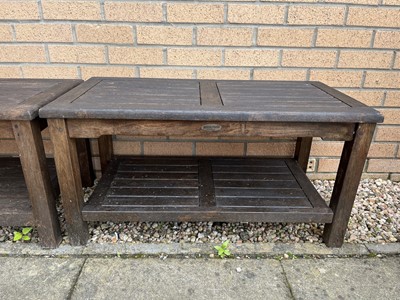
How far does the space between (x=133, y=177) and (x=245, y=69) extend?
1113mm

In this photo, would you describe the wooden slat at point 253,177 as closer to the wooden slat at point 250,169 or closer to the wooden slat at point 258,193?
the wooden slat at point 250,169

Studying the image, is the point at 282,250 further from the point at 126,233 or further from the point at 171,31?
the point at 171,31

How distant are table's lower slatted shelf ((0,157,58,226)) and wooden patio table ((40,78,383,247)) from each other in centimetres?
25

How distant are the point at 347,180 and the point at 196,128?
2.86 feet

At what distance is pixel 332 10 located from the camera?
6.94 ft

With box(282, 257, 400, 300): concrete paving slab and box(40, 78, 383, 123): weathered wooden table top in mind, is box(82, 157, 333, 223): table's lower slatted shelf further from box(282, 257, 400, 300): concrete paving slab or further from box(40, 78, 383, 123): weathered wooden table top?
box(40, 78, 383, 123): weathered wooden table top

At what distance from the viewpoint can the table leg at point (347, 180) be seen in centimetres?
155

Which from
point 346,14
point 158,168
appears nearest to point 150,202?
point 158,168

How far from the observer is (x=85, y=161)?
7.59ft

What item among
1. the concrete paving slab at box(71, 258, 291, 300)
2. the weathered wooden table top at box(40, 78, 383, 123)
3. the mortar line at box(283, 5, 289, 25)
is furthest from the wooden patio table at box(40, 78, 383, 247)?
the mortar line at box(283, 5, 289, 25)

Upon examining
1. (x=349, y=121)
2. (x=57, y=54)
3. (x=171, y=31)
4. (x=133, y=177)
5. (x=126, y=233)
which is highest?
(x=171, y=31)

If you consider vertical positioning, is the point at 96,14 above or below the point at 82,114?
above

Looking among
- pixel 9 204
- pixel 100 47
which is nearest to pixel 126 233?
pixel 9 204

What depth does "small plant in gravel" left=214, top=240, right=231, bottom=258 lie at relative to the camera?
1.75m
